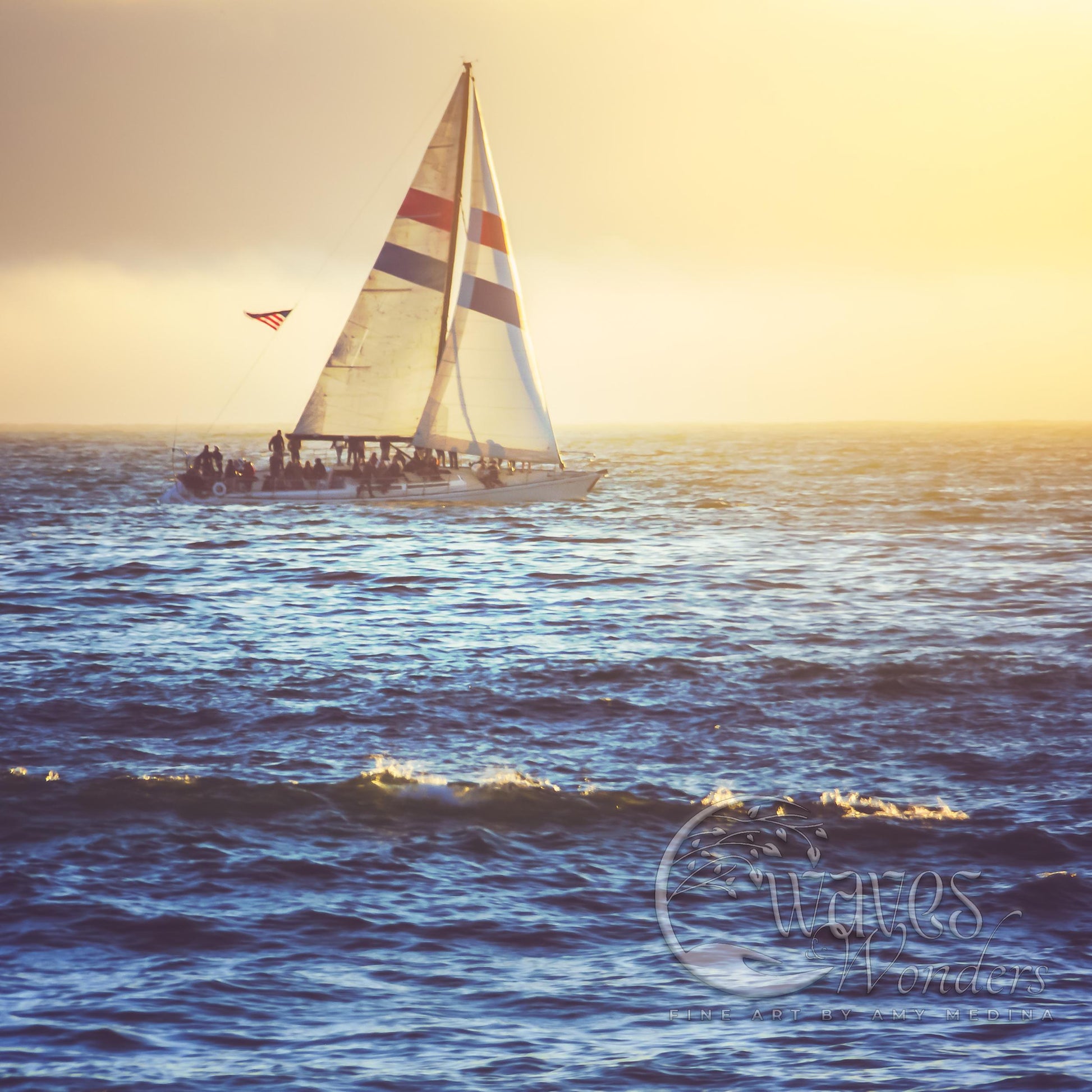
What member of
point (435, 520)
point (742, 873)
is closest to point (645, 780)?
point (742, 873)

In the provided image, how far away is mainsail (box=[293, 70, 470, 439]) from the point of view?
62438 millimetres

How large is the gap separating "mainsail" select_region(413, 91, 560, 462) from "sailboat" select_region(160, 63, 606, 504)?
0.06 meters

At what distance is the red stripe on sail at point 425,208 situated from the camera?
2458 inches

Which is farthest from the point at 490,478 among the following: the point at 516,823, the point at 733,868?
the point at 733,868

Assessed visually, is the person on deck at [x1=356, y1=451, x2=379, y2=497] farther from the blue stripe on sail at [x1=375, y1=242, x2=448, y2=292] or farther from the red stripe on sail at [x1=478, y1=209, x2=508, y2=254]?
the red stripe on sail at [x1=478, y1=209, x2=508, y2=254]

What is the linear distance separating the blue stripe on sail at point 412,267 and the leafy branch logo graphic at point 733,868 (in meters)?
48.9

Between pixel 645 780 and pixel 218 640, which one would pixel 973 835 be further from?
pixel 218 640

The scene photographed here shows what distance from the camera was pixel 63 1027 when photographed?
10.9 metres

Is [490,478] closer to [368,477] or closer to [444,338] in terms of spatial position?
[368,477]

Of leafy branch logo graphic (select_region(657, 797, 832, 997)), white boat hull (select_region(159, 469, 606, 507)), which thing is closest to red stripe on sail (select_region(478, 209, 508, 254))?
white boat hull (select_region(159, 469, 606, 507))

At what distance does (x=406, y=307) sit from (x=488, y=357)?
201 inches

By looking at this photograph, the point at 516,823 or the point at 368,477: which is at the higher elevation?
the point at 368,477

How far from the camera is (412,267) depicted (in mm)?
62656

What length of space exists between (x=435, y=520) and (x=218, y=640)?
3280cm
